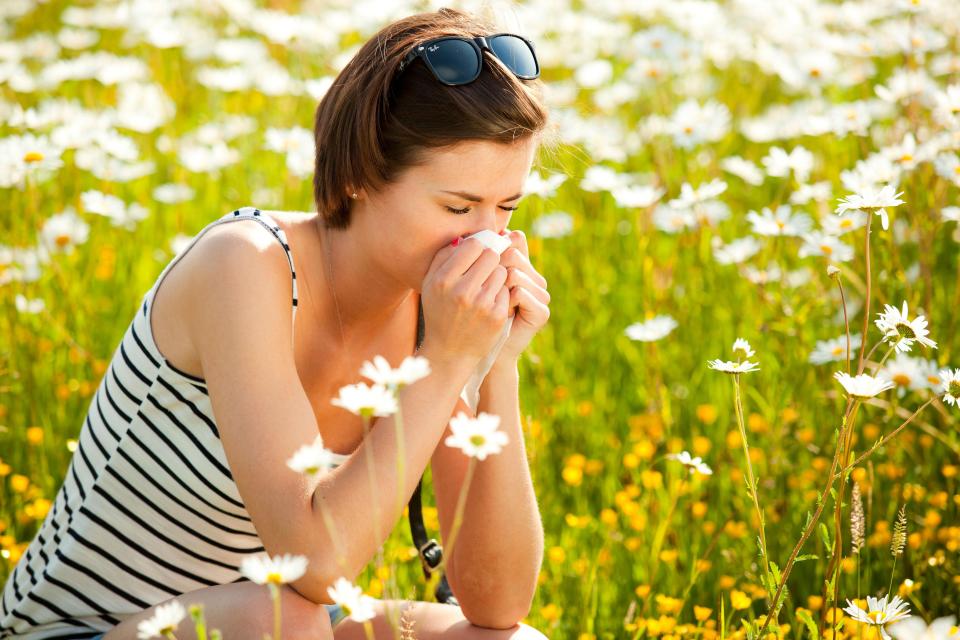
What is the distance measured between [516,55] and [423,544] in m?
0.78

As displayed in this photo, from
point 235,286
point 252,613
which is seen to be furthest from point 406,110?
point 252,613

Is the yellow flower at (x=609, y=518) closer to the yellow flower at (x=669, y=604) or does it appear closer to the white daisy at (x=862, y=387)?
the yellow flower at (x=669, y=604)

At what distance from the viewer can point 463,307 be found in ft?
5.10

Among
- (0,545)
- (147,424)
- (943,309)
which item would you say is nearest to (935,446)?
(943,309)

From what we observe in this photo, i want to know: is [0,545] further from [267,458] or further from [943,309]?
[943,309]

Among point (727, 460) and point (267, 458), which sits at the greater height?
point (267, 458)

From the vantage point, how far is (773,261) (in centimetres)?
262

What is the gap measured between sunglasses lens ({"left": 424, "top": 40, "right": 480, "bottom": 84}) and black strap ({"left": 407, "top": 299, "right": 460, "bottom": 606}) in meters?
0.37

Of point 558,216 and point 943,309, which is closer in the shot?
point 943,309

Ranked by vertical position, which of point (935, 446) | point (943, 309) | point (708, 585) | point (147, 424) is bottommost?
point (708, 585)

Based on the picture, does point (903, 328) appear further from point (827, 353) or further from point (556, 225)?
point (556, 225)

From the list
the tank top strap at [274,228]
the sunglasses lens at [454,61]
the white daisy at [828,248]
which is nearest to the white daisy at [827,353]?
the white daisy at [828,248]

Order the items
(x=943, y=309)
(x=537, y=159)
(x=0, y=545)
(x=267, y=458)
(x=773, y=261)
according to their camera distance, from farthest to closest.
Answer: (x=773, y=261) → (x=943, y=309) → (x=0, y=545) → (x=537, y=159) → (x=267, y=458)

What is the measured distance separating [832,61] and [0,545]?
2625mm
